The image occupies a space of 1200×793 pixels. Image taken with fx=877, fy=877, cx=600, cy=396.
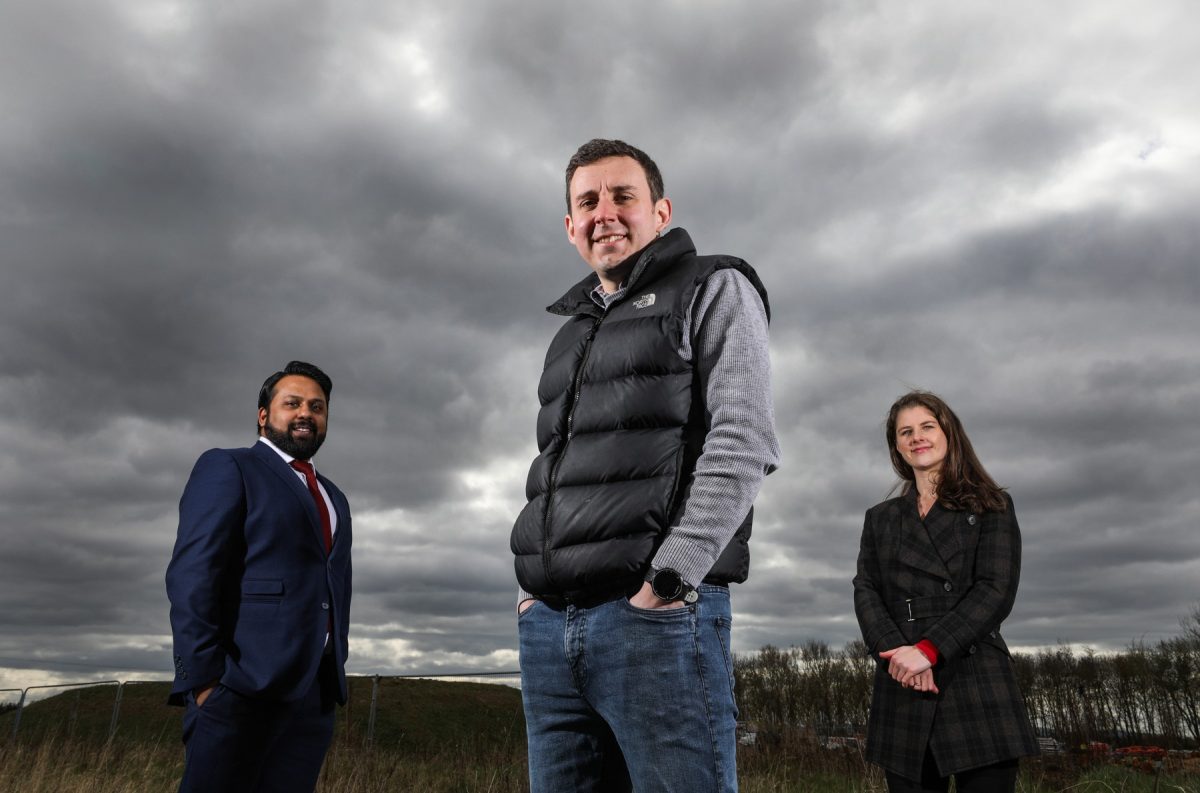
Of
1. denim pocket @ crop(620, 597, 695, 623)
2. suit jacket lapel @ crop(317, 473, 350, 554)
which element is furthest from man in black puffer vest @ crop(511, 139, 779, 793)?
suit jacket lapel @ crop(317, 473, 350, 554)

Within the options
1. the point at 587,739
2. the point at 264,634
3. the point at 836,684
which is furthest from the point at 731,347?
the point at 836,684

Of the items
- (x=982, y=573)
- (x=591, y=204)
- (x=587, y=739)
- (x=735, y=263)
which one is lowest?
(x=587, y=739)

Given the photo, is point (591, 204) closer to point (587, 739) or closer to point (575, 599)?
point (575, 599)

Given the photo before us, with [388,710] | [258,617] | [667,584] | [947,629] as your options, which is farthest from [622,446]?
[388,710]

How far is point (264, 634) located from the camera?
12.7ft

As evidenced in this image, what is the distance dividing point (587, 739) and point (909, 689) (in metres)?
2.08

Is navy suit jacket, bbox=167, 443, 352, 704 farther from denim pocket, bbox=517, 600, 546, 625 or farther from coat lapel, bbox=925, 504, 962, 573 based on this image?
coat lapel, bbox=925, 504, 962, 573

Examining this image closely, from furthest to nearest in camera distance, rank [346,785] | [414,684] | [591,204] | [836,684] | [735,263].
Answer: [414,684] → [836,684] → [346,785] → [591,204] → [735,263]

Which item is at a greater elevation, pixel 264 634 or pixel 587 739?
pixel 264 634

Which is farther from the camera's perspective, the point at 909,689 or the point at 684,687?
the point at 909,689

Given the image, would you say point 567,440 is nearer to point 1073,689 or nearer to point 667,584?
point 667,584

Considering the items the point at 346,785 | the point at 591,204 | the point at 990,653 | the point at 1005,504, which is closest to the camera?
the point at 591,204

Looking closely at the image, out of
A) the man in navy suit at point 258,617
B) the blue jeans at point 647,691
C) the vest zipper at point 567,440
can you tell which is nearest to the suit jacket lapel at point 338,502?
the man in navy suit at point 258,617

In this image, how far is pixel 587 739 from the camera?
2268 millimetres
